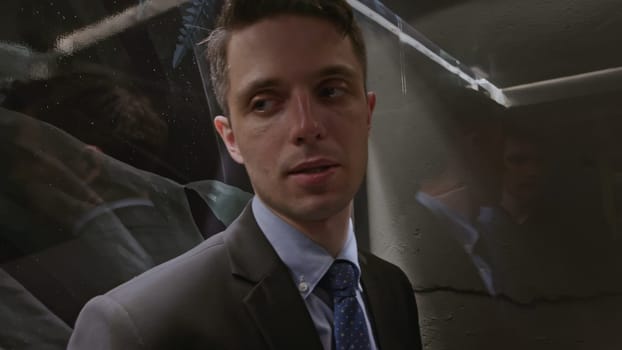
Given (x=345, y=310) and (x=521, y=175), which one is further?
(x=521, y=175)

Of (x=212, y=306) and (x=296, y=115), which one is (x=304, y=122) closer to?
(x=296, y=115)

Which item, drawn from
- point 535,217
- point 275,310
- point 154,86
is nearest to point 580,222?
point 535,217

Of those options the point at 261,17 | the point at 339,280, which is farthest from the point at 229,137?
the point at 339,280

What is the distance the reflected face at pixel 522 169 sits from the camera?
1.25 metres

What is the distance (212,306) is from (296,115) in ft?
1.23

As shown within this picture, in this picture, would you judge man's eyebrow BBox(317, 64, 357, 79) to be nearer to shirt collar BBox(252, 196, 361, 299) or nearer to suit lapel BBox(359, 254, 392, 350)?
shirt collar BBox(252, 196, 361, 299)

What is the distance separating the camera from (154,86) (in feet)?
3.72

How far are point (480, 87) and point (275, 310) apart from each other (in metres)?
0.85

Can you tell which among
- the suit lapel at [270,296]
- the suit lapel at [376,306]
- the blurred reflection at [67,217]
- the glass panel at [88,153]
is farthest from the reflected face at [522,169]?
the blurred reflection at [67,217]

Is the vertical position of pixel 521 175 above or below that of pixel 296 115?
below

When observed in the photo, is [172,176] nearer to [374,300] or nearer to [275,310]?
[275,310]

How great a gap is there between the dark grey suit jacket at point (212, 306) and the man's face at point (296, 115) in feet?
0.39

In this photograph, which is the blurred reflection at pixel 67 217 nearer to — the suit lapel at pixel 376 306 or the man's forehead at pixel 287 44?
the man's forehead at pixel 287 44

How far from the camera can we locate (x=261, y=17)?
963 mm
